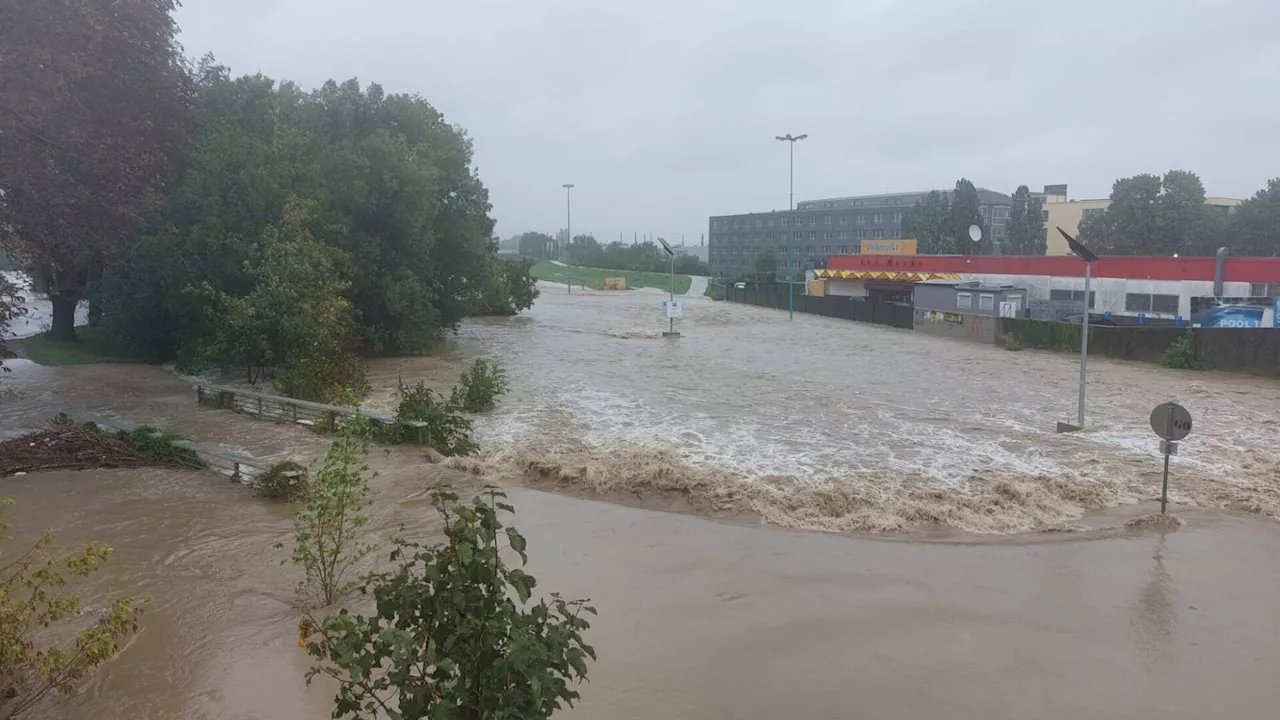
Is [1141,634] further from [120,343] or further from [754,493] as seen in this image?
[120,343]

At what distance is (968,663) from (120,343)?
89.1ft

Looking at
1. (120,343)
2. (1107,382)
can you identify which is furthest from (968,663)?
(120,343)

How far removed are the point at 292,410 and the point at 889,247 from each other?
170 feet

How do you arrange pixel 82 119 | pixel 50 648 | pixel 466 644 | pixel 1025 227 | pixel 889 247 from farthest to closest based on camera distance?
1. pixel 1025 227
2. pixel 889 247
3. pixel 82 119
4. pixel 50 648
5. pixel 466 644

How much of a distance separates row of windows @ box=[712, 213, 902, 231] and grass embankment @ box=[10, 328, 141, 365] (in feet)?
245

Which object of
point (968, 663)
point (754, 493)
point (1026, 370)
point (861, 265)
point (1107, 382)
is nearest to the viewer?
point (968, 663)

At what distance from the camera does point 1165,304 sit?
35875mm

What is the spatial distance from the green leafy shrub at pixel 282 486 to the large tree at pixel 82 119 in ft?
18.8

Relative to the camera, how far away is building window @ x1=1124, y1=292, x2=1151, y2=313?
36406 mm

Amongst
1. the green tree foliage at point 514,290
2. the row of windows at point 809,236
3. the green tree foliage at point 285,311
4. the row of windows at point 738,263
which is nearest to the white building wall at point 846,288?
the green tree foliage at point 514,290

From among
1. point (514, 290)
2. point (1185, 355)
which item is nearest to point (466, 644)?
point (1185, 355)

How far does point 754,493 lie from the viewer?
40.0 feet

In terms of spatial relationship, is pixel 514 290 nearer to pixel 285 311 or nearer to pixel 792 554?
pixel 285 311

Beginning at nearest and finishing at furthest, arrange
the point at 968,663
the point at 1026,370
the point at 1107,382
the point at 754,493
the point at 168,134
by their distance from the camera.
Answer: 1. the point at 968,663
2. the point at 754,493
3. the point at 168,134
4. the point at 1107,382
5. the point at 1026,370
